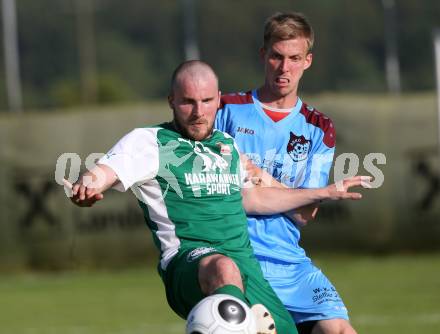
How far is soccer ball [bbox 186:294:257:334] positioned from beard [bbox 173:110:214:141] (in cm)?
109

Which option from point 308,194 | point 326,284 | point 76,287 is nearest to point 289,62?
point 308,194

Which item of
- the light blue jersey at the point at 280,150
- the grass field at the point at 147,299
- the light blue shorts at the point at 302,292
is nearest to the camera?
the light blue shorts at the point at 302,292

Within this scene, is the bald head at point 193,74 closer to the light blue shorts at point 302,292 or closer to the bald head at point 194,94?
the bald head at point 194,94

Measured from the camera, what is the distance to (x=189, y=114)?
6.23 metres

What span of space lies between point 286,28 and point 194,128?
1.01m

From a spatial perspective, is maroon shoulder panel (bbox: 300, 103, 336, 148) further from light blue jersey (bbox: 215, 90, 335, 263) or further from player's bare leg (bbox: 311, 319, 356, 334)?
player's bare leg (bbox: 311, 319, 356, 334)

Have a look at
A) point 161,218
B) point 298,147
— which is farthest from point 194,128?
point 298,147

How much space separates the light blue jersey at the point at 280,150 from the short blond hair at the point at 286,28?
43 centimetres

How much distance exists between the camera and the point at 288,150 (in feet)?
23.0

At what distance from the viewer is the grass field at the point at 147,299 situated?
39.3 ft

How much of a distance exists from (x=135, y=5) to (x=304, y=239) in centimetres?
759

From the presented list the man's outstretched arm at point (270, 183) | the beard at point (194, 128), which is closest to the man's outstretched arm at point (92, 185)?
the beard at point (194, 128)

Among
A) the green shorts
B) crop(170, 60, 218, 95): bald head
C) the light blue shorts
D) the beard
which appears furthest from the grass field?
crop(170, 60, 218, 95): bald head

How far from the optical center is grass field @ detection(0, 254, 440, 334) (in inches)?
472
